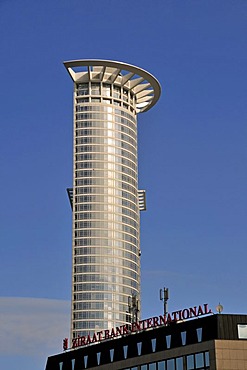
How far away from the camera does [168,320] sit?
10325cm

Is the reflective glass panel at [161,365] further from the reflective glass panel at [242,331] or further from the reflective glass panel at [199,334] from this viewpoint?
the reflective glass panel at [242,331]

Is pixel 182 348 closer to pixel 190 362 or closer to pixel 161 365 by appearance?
pixel 190 362

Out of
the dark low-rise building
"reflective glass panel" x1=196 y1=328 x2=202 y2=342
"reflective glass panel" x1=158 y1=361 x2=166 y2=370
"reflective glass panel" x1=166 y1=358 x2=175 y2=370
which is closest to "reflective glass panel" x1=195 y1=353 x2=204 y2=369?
the dark low-rise building

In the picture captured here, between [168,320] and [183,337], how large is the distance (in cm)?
815

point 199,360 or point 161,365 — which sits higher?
point 161,365

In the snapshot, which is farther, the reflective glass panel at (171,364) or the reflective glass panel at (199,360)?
the reflective glass panel at (171,364)

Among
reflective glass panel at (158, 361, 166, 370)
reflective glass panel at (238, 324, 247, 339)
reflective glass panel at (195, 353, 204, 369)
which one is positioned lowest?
reflective glass panel at (195, 353, 204, 369)

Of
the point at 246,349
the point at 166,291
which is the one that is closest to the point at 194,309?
the point at 246,349

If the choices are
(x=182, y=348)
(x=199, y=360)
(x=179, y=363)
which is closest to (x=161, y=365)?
(x=179, y=363)

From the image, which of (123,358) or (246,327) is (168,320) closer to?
(123,358)

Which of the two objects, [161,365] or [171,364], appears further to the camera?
[161,365]

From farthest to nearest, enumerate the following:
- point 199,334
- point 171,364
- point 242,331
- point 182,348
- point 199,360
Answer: point 171,364 → point 182,348 → point 199,334 → point 199,360 → point 242,331

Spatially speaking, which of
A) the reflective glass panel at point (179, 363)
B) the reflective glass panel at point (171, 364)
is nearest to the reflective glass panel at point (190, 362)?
the reflective glass panel at point (179, 363)

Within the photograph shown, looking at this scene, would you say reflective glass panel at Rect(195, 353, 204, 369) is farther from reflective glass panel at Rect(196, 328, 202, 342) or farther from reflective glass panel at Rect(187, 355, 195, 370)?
reflective glass panel at Rect(196, 328, 202, 342)
